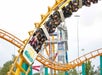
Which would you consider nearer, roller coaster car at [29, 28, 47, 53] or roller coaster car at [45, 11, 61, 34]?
roller coaster car at [29, 28, 47, 53]

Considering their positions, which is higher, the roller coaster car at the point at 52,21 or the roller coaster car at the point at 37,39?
the roller coaster car at the point at 52,21

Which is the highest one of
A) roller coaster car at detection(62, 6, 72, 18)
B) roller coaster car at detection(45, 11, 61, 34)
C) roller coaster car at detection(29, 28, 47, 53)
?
roller coaster car at detection(62, 6, 72, 18)

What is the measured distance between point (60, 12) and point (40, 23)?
933 millimetres

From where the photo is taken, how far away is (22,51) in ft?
48.2

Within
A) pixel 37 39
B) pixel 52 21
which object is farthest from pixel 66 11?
pixel 37 39

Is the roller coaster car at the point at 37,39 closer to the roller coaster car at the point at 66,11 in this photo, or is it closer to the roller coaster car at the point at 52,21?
the roller coaster car at the point at 52,21

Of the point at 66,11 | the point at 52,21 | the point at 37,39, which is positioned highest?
the point at 66,11

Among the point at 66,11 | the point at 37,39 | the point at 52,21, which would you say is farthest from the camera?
the point at 66,11

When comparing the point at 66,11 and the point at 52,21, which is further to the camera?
the point at 66,11

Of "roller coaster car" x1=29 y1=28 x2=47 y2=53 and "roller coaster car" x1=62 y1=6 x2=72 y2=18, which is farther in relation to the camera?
"roller coaster car" x1=62 y1=6 x2=72 y2=18

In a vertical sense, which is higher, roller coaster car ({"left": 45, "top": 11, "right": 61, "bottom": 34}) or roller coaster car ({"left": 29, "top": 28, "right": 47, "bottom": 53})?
roller coaster car ({"left": 45, "top": 11, "right": 61, "bottom": 34})

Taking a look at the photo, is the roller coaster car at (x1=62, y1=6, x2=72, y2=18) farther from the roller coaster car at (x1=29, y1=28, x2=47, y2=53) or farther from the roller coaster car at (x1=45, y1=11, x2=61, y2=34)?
the roller coaster car at (x1=29, y1=28, x2=47, y2=53)

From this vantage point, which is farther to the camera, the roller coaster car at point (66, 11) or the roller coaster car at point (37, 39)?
the roller coaster car at point (66, 11)

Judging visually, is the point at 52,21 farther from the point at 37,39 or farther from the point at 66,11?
the point at 37,39
